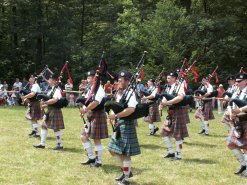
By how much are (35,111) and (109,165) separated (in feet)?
13.5

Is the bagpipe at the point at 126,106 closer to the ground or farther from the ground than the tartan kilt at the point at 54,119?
farther from the ground

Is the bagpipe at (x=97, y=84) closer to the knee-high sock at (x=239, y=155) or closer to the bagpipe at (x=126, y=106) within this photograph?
the bagpipe at (x=126, y=106)

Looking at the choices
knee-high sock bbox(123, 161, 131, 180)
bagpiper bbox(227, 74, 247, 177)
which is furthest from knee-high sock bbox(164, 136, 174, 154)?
knee-high sock bbox(123, 161, 131, 180)

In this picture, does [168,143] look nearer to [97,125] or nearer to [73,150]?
[97,125]

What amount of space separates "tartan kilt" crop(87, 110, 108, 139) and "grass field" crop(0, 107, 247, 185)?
25.4 inches

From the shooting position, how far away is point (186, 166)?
7.91m

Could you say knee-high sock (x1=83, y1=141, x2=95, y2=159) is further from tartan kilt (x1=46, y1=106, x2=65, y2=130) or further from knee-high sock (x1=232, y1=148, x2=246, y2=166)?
knee-high sock (x1=232, y1=148, x2=246, y2=166)

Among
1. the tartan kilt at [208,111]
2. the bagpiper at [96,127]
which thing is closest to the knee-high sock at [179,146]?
the bagpiper at [96,127]

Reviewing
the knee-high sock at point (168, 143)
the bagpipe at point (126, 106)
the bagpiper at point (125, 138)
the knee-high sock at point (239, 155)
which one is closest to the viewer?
the bagpipe at point (126, 106)

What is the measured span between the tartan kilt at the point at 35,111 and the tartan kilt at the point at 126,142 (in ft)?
17.5

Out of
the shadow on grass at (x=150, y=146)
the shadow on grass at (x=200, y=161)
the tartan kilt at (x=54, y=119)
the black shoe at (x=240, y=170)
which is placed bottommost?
the shadow on grass at (x=150, y=146)

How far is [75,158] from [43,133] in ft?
4.48

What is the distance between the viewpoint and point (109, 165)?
7.89 meters

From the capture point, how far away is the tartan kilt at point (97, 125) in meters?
7.58
